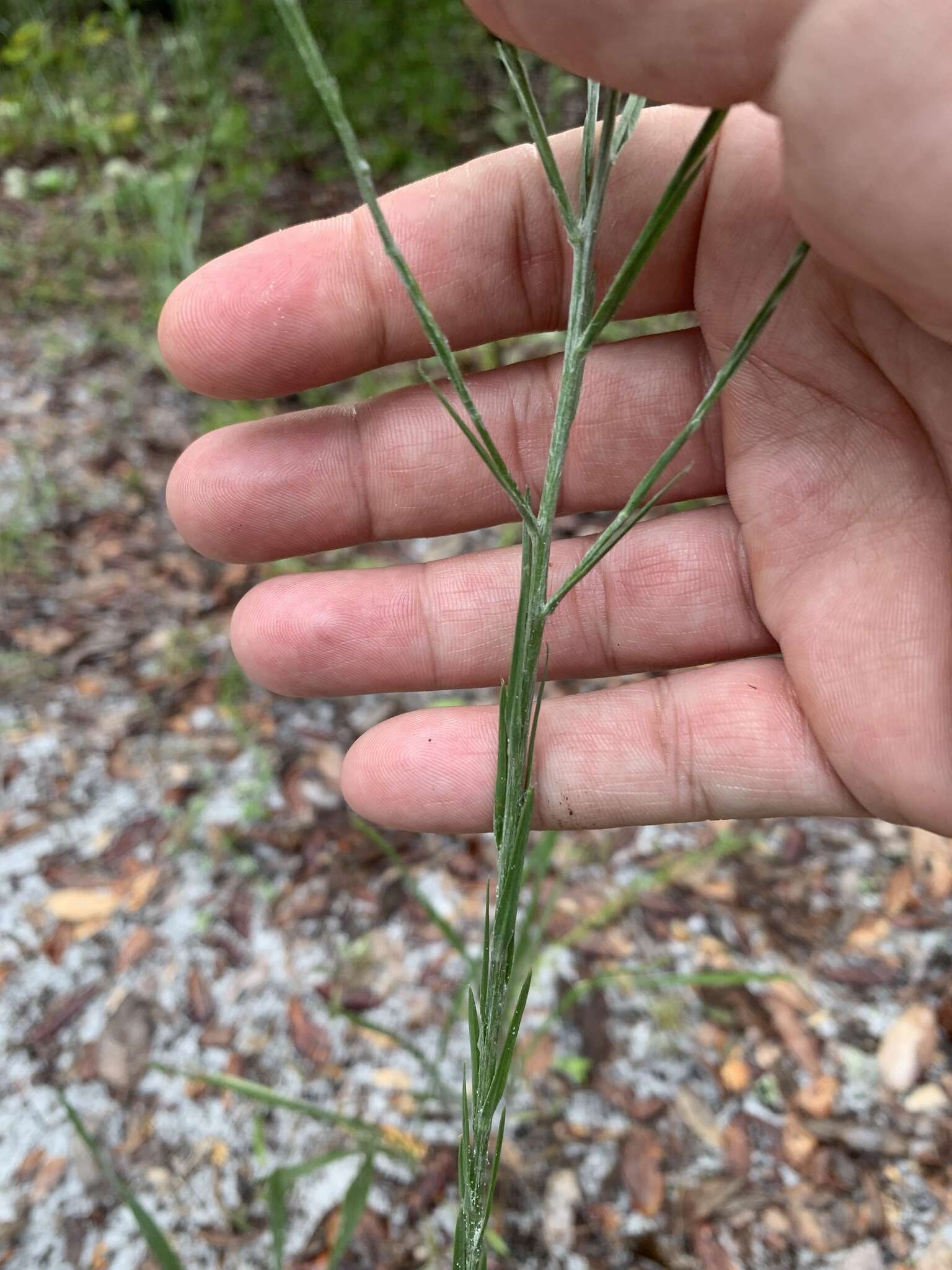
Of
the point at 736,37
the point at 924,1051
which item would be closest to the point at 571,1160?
the point at 924,1051

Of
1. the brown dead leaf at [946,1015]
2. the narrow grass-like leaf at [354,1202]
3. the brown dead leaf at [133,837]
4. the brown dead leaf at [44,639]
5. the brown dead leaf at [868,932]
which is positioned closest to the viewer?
the narrow grass-like leaf at [354,1202]

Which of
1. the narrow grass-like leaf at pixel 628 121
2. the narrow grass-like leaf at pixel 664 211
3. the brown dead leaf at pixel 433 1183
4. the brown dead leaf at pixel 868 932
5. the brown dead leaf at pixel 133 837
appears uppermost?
the narrow grass-like leaf at pixel 628 121

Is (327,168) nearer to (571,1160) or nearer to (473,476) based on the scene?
(473,476)

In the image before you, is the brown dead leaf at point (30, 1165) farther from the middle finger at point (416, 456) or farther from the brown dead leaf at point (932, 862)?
the brown dead leaf at point (932, 862)

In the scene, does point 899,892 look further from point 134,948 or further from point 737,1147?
point 134,948

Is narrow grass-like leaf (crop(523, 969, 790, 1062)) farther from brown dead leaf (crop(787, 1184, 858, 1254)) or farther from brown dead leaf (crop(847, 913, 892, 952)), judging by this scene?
brown dead leaf (crop(787, 1184, 858, 1254))

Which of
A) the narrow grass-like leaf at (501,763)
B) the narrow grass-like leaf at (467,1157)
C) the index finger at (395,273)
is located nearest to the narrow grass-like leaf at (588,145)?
the index finger at (395,273)

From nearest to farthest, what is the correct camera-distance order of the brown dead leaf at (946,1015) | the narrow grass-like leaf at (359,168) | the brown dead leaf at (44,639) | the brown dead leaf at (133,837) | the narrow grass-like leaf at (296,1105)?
the narrow grass-like leaf at (359,168)
the narrow grass-like leaf at (296,1105)
the brown dead leaf at (946,1015)
the brown dead leaf at (133,837)
the brown dead leaf at (44,639)

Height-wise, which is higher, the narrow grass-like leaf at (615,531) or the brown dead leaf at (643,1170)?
the narrow grass-like leaf at (615,531)
